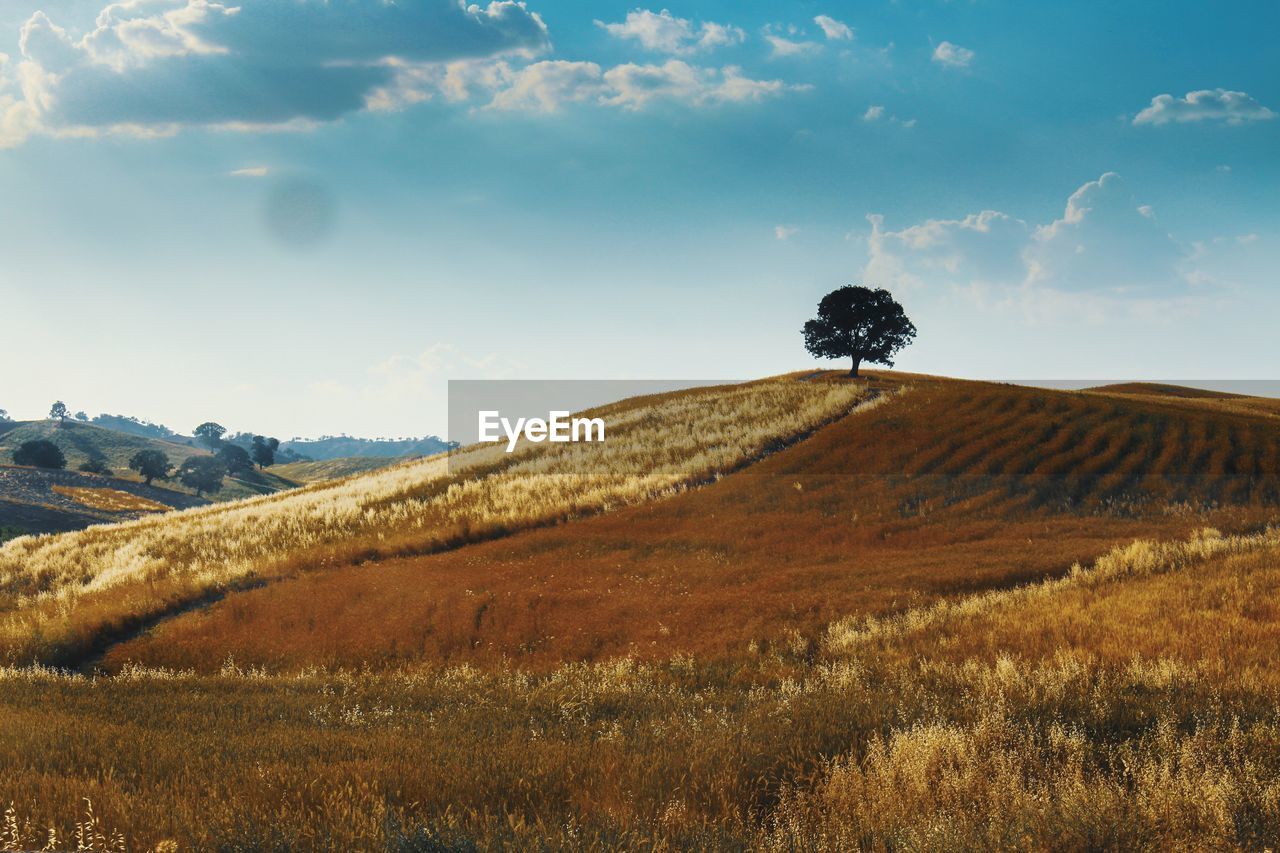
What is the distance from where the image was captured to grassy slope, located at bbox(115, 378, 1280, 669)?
51.0 ft

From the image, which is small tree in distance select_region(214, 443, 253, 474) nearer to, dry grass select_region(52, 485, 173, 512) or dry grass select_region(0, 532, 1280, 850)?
dry grass select_region(52, 485, 173, 512)

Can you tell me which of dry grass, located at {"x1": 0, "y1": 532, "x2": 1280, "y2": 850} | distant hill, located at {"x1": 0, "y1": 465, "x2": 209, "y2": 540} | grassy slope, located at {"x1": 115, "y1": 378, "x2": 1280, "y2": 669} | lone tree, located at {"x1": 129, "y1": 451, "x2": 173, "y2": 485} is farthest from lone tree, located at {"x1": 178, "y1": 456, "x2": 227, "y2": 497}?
dry grass, located at {"x1": 0, "y1": 532, "x2": 1280, "y2": 850}

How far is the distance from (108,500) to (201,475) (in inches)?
1883

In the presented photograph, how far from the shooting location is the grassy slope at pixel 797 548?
51.0 feet

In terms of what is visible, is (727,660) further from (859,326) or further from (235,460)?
(235,460)

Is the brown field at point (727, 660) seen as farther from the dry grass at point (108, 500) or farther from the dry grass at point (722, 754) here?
the dry grass at point (108, 500)

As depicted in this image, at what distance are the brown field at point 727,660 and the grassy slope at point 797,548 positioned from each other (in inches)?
4.6

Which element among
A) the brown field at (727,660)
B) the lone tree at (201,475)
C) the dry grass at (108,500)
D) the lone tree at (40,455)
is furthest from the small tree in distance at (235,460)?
the brown field at (727,660)

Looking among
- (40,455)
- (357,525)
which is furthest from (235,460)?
(357,525)

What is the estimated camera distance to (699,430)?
37.8 meters

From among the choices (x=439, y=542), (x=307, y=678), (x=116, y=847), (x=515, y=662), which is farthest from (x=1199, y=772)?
(x=439, y=542)

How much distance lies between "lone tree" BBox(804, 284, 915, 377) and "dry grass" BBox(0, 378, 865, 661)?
28.3 meters

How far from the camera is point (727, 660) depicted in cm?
1266

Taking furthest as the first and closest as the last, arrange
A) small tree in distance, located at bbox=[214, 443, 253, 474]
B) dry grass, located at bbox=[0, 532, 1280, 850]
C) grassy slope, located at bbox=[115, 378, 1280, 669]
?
small tree in distance, located at bbox=[214, 443, 253, 474]
grassy slope, located at bbox=[115, 378, 1280, 669]
dry grass, located at bbox=[0, 532, 1280, 850]
